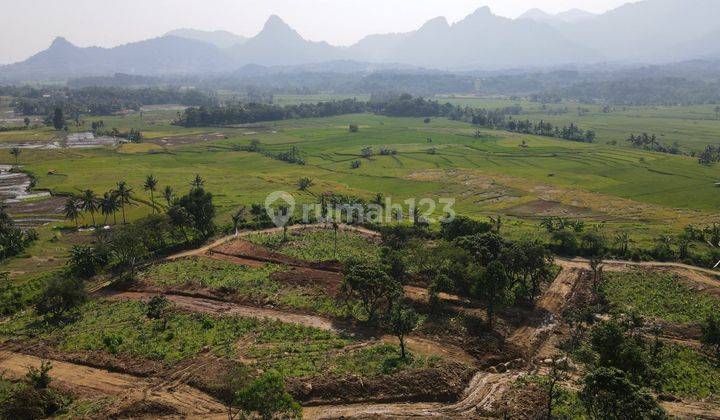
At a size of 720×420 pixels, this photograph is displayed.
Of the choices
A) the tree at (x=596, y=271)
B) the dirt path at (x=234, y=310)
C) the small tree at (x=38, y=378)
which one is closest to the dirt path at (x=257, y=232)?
the dirt path at (x=234, y=310)

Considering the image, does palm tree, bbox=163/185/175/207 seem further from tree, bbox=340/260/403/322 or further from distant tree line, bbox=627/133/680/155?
distant tree line, bbox=627/133/680/155

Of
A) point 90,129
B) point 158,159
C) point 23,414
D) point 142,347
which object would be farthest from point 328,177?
point 90,129

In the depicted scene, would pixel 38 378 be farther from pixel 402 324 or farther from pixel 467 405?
pixel 467 405

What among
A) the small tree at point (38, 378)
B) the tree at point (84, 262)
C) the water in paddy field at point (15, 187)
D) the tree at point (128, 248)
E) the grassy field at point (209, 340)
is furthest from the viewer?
the water in paddy field at point (15, 187)

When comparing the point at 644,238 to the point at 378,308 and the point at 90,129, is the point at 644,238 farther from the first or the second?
the point at 90,129

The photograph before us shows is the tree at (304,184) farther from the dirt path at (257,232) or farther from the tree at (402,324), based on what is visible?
the tree at (402,324)

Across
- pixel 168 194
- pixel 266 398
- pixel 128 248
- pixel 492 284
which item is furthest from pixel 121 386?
pixel 168 194
